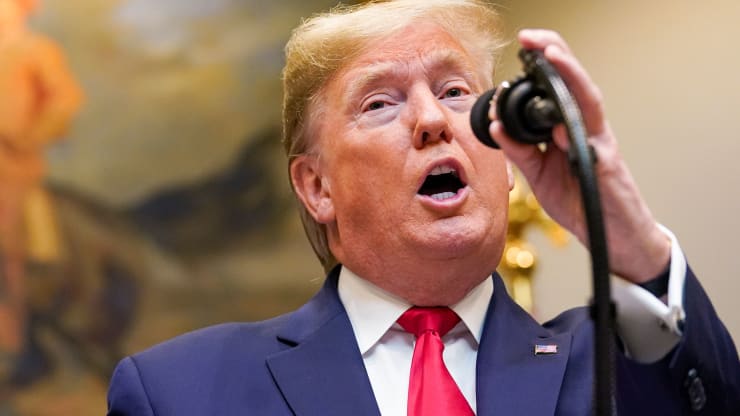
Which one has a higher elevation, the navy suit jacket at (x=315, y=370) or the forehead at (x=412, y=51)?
the forehead at (x=412, y=51)

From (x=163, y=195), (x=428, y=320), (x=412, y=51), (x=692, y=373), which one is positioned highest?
(x=412, y=51)

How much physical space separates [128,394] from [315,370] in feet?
1.31

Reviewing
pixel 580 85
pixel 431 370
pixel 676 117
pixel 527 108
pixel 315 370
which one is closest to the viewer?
pixel 527 108

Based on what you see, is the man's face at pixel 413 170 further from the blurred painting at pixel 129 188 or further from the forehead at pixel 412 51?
the blurred painting at pixel 129 188

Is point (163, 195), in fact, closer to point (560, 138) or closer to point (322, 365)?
point (322, 365)

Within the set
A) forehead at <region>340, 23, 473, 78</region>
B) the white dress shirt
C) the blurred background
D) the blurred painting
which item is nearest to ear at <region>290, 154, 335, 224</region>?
the white dress shirt

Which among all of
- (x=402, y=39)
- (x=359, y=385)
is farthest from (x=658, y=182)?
(x=359, y=385)

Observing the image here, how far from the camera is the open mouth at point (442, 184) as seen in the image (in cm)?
232

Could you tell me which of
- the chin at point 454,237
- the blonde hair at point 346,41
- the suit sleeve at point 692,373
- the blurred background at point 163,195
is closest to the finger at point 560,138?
the suit sleeve at point 692,373

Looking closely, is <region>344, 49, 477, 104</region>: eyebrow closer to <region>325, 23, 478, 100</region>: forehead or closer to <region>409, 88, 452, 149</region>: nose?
<region>325, 23, 478, 100</region>: forehead

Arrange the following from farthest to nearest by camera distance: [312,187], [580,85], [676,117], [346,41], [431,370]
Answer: [676,117] → [312,187] → [346,41] → [431,370] → [580,85]

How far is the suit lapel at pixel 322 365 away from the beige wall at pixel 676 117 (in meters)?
1.75

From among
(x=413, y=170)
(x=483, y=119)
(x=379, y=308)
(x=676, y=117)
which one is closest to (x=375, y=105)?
(x=413, y=170)

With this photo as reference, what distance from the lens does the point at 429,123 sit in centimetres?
230
